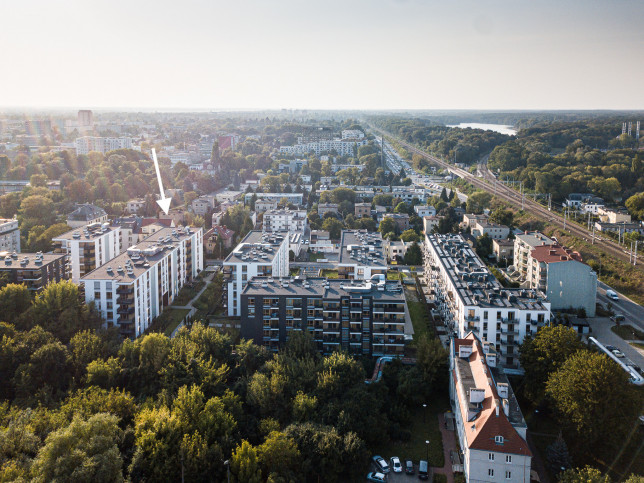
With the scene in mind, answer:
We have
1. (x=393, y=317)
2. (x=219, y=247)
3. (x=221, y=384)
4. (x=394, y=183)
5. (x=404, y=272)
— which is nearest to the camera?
(x=221, y=384)

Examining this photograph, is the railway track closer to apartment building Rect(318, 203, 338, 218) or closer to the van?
apartment building Rect(318, 203, 338, 218)

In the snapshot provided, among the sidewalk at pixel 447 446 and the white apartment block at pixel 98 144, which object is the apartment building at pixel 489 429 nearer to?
the sidewalk at pixel 447 446

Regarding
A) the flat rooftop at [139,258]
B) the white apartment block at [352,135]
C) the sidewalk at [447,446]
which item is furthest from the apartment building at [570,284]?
the white apartment block at [352,135]

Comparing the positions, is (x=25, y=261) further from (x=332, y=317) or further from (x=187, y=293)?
(x=332, y=317)

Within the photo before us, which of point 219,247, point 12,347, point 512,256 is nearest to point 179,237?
point 219,247

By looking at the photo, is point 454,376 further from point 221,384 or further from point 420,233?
point 420,233

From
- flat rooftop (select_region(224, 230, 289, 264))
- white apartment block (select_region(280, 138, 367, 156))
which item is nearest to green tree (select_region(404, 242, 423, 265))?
flat rooftop (select_region(224, 230, 289, 264))
